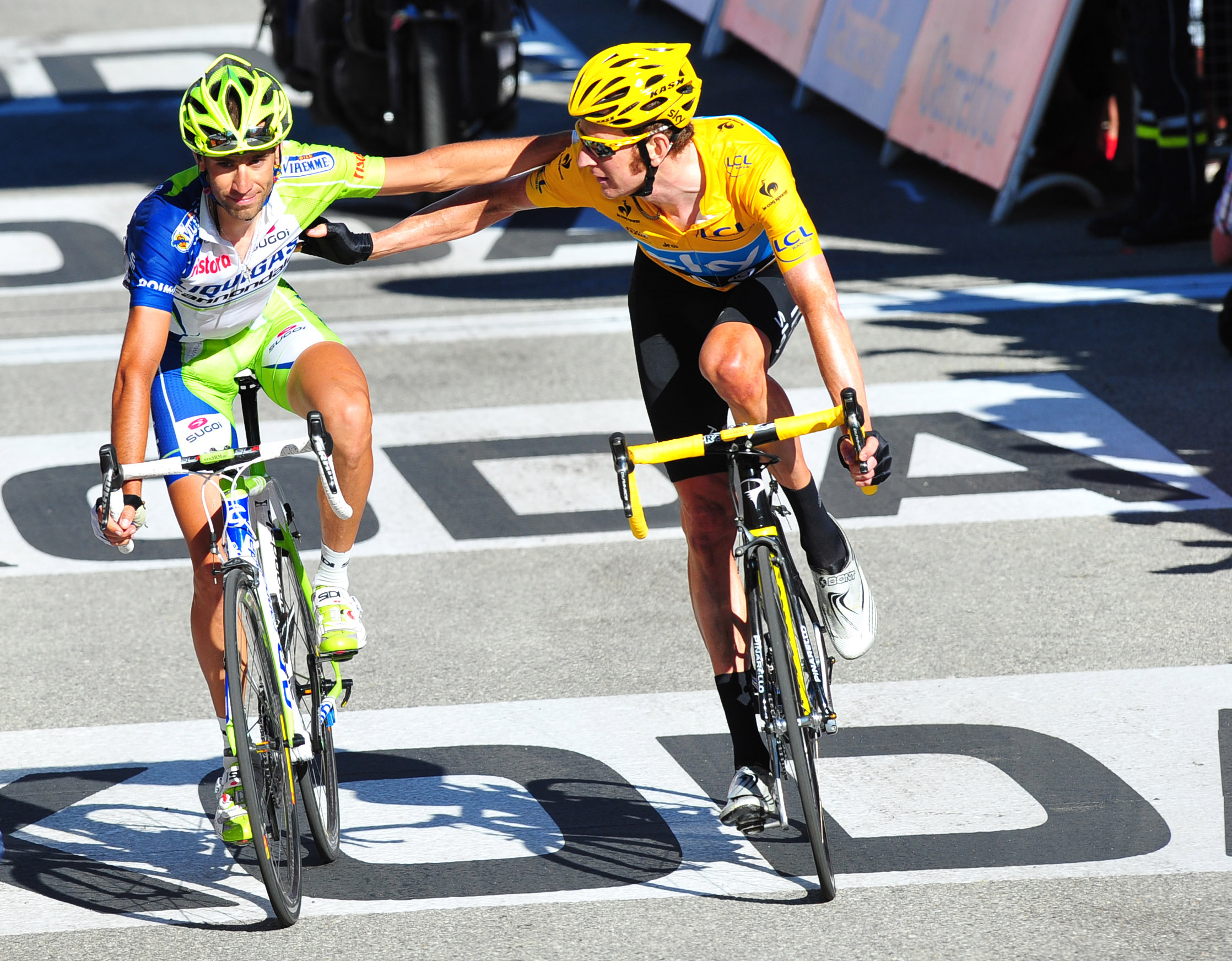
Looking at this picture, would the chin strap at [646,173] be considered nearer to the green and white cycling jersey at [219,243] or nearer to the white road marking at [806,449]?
the green and white cycling jersey at [219,243]

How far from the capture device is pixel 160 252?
14.5 ft

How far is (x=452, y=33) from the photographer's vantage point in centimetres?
1293

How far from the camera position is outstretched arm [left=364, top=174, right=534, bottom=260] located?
Result: 15.8 ft

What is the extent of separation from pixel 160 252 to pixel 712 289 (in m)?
1.64

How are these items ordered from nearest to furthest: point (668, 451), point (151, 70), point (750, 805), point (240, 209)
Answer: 1. point (668, 451)
2. point (240, 209)
3. point (750, 805)
4. point (151, 70)

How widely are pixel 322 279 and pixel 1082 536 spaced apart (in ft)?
22.5

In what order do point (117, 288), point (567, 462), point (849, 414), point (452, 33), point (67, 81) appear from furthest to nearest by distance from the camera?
point (67, 81)
point (452, 33)
point (117, 288)
point (567, 462)
point (849, 414)

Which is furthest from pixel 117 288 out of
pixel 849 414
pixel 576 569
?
pixel 849 414

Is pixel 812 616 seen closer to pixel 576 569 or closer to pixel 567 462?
pixel 576 569

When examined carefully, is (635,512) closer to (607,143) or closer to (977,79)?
(607,143)

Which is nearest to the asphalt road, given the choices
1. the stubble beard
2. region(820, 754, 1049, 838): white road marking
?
region(820, 754, 1049, 838): white road marking

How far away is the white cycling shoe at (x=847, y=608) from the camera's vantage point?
188 inches

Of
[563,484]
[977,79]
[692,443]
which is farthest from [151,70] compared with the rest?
[692,443]

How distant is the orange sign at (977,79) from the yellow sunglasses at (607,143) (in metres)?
8.27
